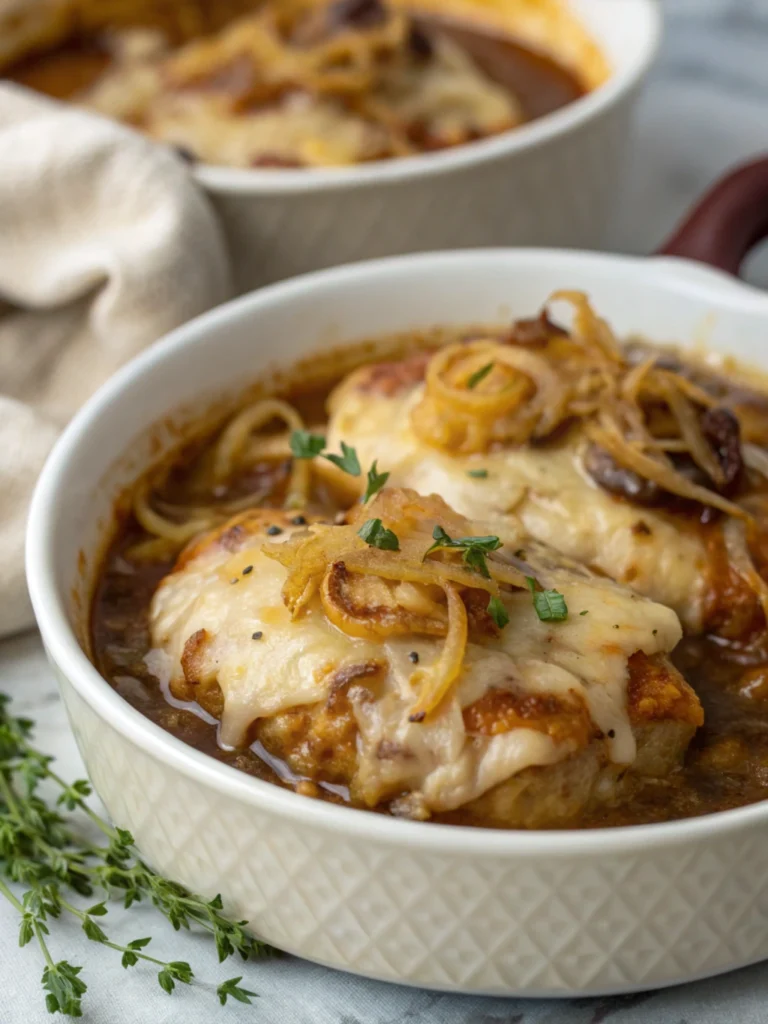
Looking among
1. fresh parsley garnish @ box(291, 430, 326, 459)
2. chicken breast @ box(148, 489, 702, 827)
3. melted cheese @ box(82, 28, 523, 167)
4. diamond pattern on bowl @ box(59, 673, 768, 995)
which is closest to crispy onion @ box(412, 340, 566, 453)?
fresh parsley garnish @ box(291, 430, 326, 459)

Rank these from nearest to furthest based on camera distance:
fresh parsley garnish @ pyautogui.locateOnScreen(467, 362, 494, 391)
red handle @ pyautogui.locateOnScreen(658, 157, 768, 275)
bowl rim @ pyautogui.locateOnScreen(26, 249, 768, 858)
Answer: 1. bowl rim @ pyautogui.locateOnScreen(26, 249, 768, 858)
2. fresh parsley garnish @ pyautogui.locateOnScreen(467, 362, 494, 391)
3. red handle @ pyautogui.locateOnScreen(658, 157, 768, 275)

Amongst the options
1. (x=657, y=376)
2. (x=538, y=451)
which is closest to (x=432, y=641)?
(x=538, y=451)

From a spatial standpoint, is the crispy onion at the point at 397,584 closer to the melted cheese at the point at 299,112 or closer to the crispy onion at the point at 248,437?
the crispy onion at the point at 248,437

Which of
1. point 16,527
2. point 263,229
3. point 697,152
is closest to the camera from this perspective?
point 16,527

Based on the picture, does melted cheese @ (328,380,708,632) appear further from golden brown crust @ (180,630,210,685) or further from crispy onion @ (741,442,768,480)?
golden brown crust @ (180,630,210,685)

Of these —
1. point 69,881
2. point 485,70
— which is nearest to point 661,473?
point 69,881

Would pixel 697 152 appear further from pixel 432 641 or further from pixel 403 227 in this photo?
pixel 432 641

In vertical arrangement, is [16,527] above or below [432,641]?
below

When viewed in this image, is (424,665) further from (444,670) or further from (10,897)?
(10,897)
